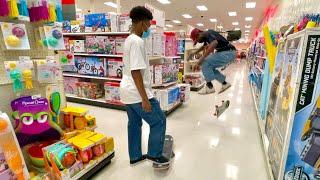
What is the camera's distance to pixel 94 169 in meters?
2.04

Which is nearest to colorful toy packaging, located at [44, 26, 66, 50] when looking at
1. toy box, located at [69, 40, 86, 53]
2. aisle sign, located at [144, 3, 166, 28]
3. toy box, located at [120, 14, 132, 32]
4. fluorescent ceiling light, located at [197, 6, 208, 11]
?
toy box, located at [120, 14, 132, 32]

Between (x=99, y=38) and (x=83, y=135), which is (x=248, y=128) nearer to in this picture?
(x=83, y=135)

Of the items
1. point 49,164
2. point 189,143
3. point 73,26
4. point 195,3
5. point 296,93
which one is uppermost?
point 195,3

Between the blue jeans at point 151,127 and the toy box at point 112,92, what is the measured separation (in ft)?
7.16

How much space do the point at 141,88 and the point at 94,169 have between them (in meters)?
0.99

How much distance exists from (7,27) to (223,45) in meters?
2.79

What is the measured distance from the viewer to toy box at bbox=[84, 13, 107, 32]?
4.04 m

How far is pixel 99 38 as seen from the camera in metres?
4.13

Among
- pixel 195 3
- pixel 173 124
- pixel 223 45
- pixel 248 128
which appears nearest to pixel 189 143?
pixel 173 124

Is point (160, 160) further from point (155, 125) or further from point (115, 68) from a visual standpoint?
point (115, 68)

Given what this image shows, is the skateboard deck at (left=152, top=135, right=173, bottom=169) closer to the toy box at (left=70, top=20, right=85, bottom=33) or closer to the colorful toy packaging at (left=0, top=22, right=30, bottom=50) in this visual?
the colorful toy packaging at (left=0, top=22, right=30, bottom=50)

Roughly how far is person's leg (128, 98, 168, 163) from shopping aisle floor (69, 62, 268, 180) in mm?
262

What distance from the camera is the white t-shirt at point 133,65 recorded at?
66.9 inches

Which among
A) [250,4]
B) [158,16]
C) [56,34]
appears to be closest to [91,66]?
[158,16]
